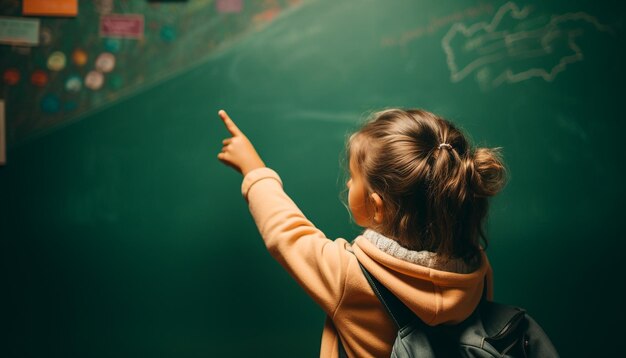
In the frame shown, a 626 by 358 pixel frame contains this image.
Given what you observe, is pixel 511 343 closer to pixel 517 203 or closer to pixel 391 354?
pixel 391 354

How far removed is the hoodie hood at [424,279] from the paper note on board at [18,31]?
92 cm

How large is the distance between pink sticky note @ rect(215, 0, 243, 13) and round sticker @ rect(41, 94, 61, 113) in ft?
1.43

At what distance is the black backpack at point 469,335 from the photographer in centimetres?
70

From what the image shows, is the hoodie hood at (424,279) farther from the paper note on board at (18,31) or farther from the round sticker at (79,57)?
the paper note on board at (18,31)

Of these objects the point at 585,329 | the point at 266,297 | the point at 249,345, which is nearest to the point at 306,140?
the point at 266,297

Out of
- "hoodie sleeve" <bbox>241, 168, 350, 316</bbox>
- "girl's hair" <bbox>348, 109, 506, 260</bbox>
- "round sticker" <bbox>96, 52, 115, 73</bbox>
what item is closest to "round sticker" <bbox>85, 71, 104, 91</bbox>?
"round sticker" <bbox>96, 52, 115, 73</bbox>

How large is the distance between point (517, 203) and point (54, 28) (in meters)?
1.21

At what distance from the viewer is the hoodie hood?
0.69 meters

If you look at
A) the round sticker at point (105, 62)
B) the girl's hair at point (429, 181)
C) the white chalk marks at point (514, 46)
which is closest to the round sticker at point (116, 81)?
the round sticker at point (105, 62)

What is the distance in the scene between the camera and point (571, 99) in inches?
44.8

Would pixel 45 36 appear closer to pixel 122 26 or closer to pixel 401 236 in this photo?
pixel 122 26

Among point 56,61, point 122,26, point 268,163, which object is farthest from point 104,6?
point 268,163

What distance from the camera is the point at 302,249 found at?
73 cm

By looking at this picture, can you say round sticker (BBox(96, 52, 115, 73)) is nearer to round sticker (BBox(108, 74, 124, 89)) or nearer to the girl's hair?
round sticker (BBox(108, 74, 124, 89))
